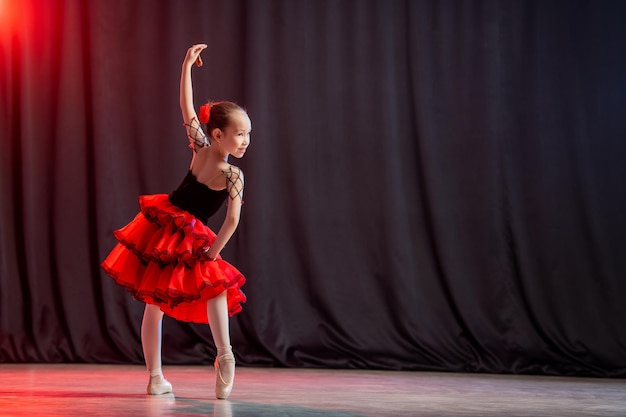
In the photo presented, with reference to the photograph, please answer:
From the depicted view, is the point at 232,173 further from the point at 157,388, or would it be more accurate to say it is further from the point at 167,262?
the point at 157,388

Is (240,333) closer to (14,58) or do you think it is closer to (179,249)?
(179,249)

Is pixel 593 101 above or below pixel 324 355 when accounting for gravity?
above

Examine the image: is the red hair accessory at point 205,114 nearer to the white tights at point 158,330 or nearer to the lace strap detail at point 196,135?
the lace strap detail at point 196,135

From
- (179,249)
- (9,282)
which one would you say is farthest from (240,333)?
(179,249)

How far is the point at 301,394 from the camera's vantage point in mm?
3193

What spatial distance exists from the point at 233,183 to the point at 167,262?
348 mm

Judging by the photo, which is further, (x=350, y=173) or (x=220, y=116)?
(x=350, y=173)

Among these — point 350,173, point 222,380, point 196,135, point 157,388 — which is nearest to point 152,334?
point 157,388

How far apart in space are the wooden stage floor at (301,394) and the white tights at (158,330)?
11 cm

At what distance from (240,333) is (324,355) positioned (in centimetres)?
44

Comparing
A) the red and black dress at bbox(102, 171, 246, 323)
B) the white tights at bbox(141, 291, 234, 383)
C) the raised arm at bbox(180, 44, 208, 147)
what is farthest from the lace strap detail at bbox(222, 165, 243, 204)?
the white tights at bbox(141, 291, 234, 383)

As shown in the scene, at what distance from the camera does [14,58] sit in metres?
4.50

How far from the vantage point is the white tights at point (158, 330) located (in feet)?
9.52

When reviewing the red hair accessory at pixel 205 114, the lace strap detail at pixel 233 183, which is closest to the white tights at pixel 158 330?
the lace strap detail at pixel 233 183
